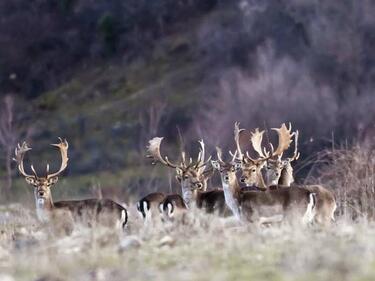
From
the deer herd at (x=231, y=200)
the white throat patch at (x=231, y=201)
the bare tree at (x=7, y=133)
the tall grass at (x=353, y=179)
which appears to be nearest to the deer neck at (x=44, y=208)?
the deer herd at (x=231, y=200)

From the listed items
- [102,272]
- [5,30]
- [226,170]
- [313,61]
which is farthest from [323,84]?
[102,272]

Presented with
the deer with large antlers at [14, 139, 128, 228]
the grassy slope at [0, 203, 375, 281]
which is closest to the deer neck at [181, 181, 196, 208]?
the deer with large antlers at [14, 139, 128, 228]

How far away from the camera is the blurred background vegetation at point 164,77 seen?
55.3 metres

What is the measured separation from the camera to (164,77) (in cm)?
7212

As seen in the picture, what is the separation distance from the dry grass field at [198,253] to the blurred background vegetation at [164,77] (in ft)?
78.9

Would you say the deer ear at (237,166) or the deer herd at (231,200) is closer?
the deer herd at (231,200)

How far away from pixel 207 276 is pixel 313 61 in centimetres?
5054

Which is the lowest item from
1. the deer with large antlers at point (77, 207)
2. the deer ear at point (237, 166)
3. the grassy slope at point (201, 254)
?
the grassy slope at point (201, 254)

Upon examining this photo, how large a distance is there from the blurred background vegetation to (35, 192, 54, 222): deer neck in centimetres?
1963

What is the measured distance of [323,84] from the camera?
5862cm

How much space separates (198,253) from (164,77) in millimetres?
59656

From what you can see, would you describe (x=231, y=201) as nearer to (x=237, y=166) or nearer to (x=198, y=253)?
(x=237, y=166)

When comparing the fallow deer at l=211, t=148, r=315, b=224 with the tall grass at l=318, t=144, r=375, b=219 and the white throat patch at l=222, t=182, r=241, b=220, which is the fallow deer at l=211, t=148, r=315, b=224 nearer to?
the white throat patch at l=222, t=182, r=241, b=220

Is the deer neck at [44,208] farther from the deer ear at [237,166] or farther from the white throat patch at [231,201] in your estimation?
the deer ear at [237,166]
